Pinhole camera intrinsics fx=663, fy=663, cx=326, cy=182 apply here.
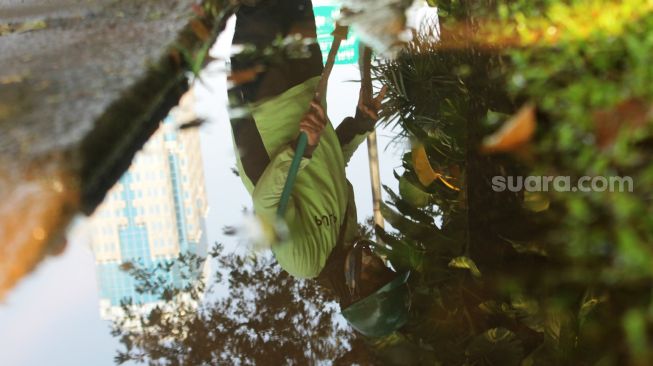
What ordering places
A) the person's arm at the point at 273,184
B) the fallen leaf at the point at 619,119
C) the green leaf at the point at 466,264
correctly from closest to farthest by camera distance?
the fallen leaf at the point at 619,119 → the green leaf at the point at 466,264 → the person's arm at the point at 273,184

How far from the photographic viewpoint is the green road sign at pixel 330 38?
6.57 ft

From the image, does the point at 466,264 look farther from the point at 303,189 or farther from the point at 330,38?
the point at 330,38

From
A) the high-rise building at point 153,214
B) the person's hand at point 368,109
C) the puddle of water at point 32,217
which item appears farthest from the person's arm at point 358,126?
the puddle of water at point 32,217

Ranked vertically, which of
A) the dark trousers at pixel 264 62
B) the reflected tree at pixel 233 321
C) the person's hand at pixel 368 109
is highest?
the dark trousers at pixel 264 62

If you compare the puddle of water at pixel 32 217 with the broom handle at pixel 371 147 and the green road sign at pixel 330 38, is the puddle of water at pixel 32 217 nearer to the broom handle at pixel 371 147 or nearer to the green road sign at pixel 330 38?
the broom handle at pixel 371 147

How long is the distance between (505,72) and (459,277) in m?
0.42

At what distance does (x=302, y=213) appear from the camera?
1466mm

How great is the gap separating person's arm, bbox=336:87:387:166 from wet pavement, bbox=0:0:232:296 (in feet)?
1.36

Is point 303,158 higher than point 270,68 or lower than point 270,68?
lower

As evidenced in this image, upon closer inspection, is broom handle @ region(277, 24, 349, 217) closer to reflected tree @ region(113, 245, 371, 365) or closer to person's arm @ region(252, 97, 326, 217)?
person's arm @ region(252, 97, 326, 217)

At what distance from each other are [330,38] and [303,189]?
0.73 m

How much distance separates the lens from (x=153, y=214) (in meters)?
1.39

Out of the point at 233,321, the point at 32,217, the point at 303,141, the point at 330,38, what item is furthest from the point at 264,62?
the point at 32,217

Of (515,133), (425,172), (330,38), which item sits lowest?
(425,172)
